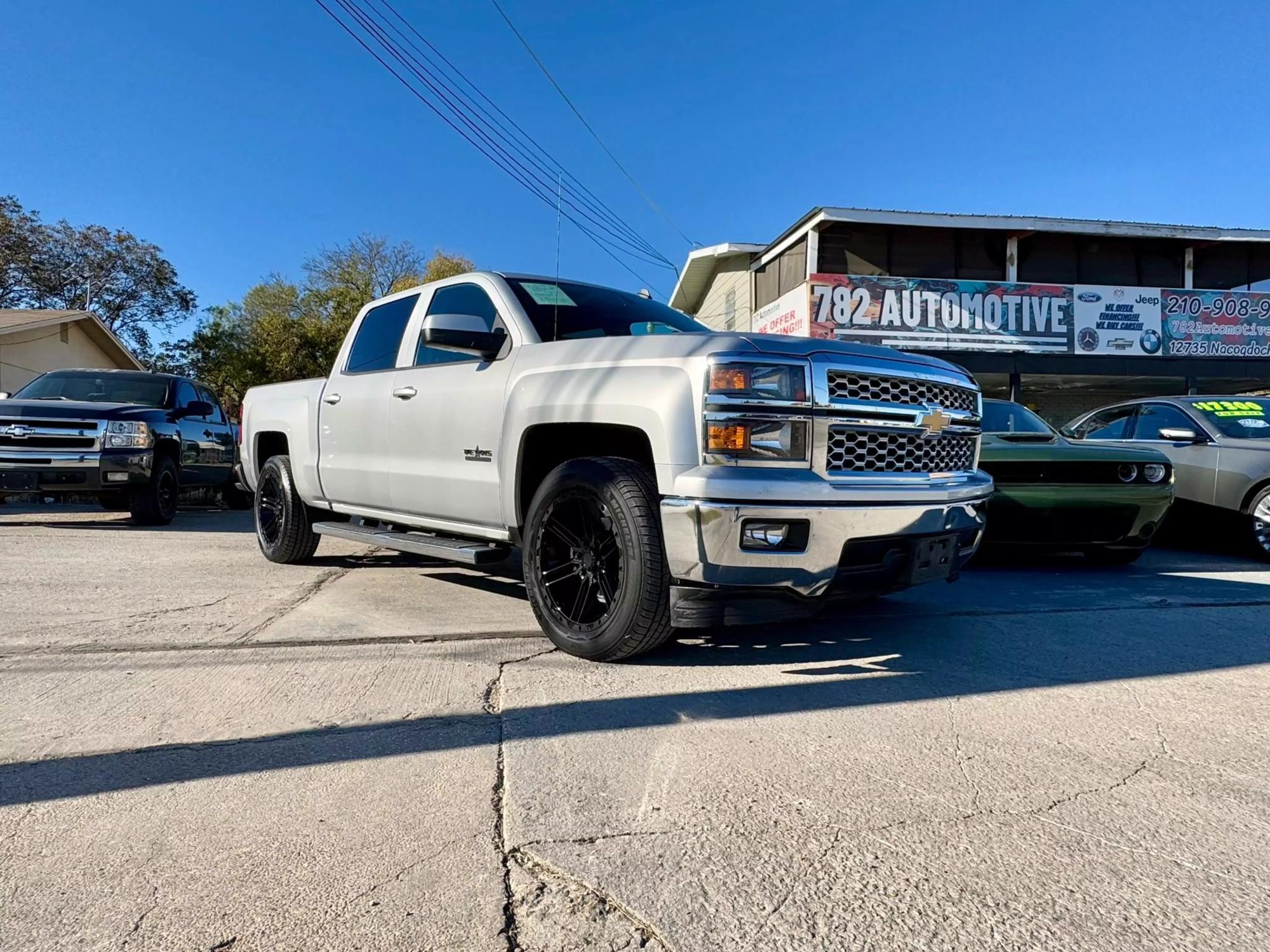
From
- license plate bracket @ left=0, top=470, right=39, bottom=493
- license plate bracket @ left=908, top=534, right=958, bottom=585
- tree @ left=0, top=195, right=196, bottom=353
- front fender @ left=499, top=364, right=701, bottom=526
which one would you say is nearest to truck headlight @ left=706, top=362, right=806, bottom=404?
front fender @ left=499, top=364, right=701, bottom=526

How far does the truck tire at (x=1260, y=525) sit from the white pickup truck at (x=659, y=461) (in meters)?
4.30

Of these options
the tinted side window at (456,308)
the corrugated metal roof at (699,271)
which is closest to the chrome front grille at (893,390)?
the tinted side window at (456,308)

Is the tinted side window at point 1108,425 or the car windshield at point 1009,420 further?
the tinted side window at point 1108,425

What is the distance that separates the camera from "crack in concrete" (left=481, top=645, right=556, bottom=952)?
1.71 meters

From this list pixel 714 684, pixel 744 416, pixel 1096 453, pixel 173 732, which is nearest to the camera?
pixel 173 732

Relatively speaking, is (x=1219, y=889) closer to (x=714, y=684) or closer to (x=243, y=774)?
(x=714, y=684)

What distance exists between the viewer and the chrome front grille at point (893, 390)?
337cm

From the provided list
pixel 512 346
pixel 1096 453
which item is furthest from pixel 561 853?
pixel 1096 453

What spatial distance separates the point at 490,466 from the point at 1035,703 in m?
2.72

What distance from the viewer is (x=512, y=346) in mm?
4211

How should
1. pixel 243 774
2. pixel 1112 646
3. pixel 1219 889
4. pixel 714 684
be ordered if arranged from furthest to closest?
pixel 1112 646 → pixel 714 684 → pixel 243 774 → pixel 1219 889

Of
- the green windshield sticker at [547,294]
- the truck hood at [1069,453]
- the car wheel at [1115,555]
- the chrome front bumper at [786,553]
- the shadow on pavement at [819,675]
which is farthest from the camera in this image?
the car wheel at [1115,555]

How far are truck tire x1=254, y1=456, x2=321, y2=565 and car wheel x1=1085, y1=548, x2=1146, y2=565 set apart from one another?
6272 millimetres

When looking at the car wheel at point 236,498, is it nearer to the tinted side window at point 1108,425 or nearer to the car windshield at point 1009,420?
the car windshield at point 1009,420
